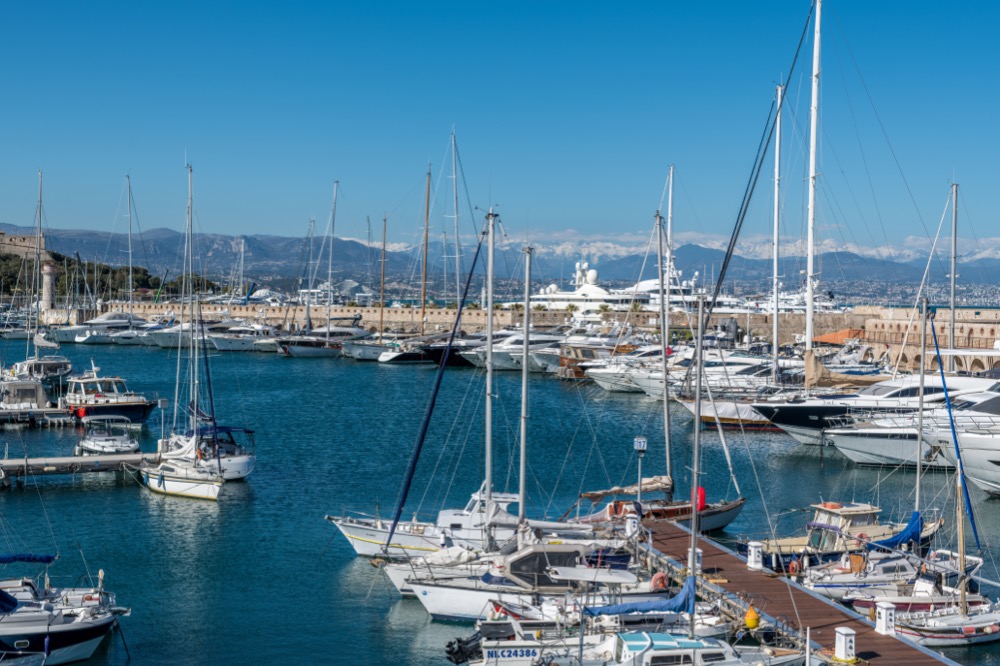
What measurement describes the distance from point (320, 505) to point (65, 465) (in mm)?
6988

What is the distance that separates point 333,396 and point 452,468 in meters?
19.6

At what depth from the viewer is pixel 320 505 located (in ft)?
87.2

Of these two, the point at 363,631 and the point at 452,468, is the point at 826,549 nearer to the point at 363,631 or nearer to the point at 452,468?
the point at 363,631

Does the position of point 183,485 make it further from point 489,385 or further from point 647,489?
point 647,489

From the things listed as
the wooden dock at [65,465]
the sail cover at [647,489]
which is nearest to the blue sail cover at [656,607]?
the sail cover at [647,489]

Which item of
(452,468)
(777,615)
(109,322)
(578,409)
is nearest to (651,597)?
(777,615)

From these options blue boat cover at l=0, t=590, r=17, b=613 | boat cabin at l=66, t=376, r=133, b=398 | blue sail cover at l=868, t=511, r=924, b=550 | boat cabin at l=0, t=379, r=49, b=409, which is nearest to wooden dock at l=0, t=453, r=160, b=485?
boat cabin at l=66, t=376, r=133, b=398

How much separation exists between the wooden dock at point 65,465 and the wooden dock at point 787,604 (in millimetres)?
14778

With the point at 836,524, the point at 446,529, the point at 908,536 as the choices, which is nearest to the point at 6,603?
the point at 446,529

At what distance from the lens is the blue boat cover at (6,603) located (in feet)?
50.5

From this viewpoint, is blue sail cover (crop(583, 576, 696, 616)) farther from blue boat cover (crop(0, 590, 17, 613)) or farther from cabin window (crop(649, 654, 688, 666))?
blue boat cover (crop(0, 590, 17, 613))

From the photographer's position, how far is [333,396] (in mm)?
50219

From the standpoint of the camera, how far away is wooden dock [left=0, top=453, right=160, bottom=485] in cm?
2830

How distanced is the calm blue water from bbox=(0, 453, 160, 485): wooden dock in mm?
390
